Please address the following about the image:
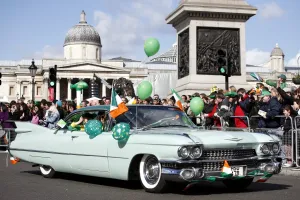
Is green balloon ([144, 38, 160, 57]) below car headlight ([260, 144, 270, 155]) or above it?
above

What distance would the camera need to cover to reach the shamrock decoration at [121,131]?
1010cm

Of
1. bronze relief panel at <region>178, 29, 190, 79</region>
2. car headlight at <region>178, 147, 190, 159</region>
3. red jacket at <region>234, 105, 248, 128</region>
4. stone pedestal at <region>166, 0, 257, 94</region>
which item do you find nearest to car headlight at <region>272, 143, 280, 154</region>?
car headlight at <region>178, 147, 190, 159</region>

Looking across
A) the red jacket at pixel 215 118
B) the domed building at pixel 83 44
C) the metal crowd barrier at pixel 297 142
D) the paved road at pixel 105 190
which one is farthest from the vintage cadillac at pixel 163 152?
the domed building at pixel 83 44

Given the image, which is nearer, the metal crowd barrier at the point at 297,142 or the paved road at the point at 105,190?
the paved road at the point at 105,190

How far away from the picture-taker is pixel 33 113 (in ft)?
75.8

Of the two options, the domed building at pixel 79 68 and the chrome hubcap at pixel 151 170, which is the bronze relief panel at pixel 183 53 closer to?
the chrome hubcap at pixel 151 170

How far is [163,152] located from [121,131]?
1.03m

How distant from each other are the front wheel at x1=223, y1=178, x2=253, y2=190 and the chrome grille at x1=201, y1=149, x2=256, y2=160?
68cm

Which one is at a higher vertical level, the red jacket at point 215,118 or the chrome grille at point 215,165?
the red jacket at point 215,118

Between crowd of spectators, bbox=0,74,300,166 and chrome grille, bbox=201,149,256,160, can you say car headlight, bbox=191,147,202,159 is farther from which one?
crowd of spectators, bbox=0,74,300,166

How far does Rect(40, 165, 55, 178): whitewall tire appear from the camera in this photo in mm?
12240

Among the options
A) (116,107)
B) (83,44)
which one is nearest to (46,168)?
(116,107)

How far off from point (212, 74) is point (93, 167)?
13.4 m

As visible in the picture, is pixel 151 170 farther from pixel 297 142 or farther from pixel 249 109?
pixel 249 109
